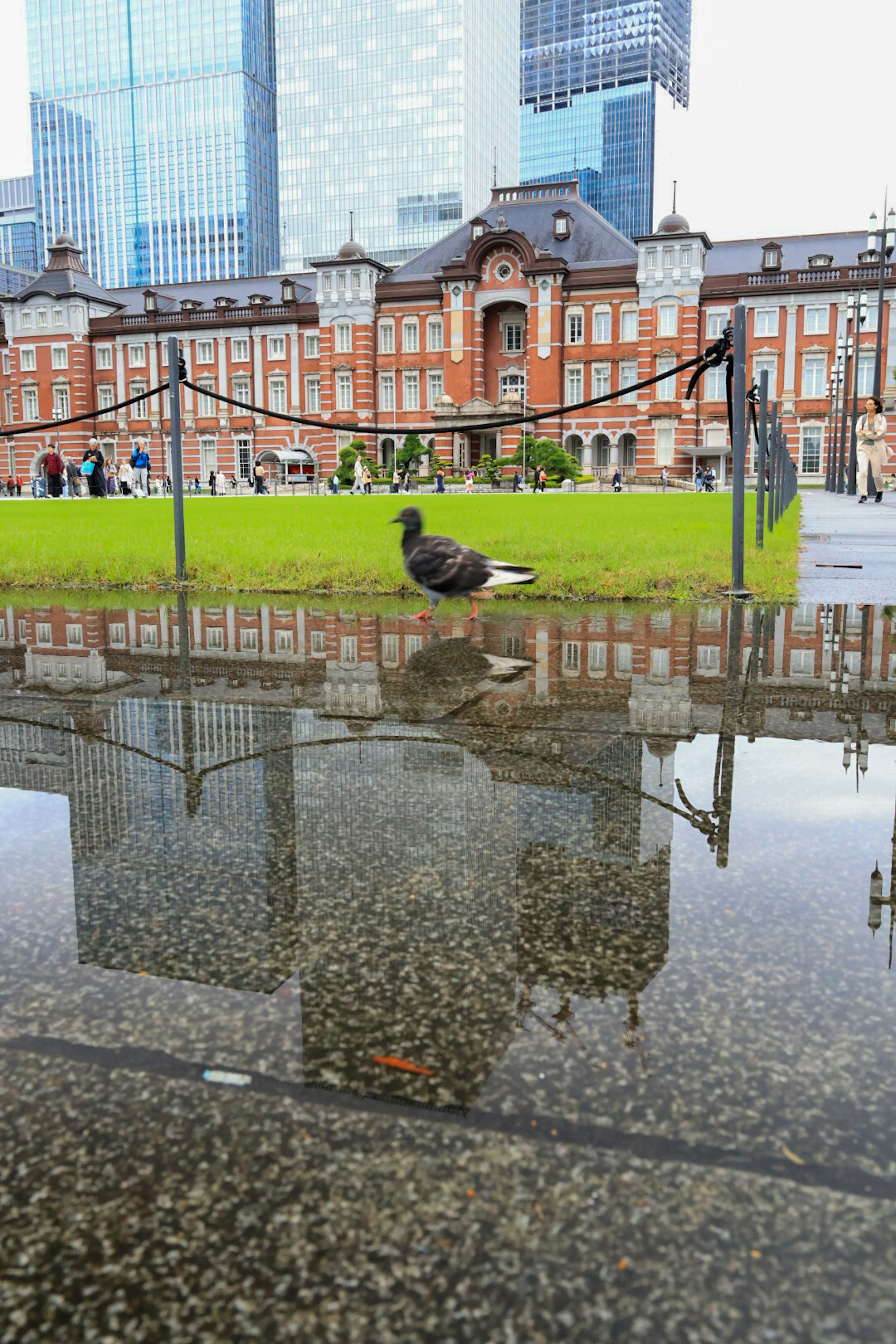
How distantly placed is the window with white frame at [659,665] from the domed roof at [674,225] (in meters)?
51.3

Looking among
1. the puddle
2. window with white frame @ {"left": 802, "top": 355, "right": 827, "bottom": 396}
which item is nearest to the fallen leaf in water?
the puddle

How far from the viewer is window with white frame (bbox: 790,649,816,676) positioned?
5156 mm

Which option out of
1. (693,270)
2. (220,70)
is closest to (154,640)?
(693,270)

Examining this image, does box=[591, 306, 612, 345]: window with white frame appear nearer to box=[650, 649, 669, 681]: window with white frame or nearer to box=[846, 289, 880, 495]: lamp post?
box=[846, 289, 880, 495]: lamp post

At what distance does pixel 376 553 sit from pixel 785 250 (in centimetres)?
5223

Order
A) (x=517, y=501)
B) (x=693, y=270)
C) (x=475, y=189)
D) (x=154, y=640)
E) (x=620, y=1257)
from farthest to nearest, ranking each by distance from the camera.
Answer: (x=475, y=189) < (x=693, y=270) < (x=517, y=501) < (x=154, y=640) < (x=620, y=1257)

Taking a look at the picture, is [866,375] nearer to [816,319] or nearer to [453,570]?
[816,319]

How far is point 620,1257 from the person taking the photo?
1374 mm

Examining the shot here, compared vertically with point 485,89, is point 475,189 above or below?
below

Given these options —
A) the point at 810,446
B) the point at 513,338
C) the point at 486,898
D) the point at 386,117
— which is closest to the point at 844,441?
the point at 810,446

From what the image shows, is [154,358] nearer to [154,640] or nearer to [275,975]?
[154,640]

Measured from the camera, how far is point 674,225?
170 feet

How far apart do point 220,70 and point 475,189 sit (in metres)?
31.2

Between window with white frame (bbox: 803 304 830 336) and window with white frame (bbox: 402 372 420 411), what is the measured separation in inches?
787
